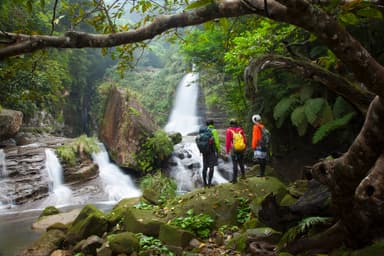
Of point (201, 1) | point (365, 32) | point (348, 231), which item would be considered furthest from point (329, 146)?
point (201, 1)

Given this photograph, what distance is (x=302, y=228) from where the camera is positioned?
3.68 m

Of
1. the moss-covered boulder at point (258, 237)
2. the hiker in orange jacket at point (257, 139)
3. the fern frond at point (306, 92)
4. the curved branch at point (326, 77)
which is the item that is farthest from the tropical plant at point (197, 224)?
the fern frond at point (306, 92)

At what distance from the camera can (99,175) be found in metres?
14.3

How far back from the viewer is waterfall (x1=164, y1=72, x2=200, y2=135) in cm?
2438

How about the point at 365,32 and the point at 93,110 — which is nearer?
the point at 365,32

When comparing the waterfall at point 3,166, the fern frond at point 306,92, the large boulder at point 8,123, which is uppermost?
the fern frond at point 306,92

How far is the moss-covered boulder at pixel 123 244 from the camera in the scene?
512 cm

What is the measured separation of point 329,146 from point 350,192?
7114 millimetres

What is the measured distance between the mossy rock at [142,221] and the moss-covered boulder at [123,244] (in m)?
0.47

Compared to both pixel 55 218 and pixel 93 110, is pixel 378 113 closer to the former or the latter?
pixel 55 218

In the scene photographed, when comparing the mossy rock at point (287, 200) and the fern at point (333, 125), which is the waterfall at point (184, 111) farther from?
the mossy rock at point (287, 200)

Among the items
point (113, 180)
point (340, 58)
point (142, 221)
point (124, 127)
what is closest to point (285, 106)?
Result: point (142, 221)

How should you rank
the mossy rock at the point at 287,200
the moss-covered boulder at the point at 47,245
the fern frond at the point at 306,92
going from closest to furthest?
the mossy rock at the point at 287,200
the moss-covered boulder at the point at 47,245
the fern frond at the point at 306,92

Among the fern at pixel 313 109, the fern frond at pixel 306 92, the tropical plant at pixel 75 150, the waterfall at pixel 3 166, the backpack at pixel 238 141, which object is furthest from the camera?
the tropical plant at pixel 75 150
